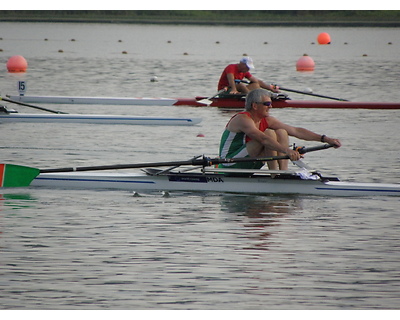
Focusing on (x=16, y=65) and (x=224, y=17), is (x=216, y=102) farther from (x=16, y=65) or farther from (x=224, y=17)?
(x=224, y=17)

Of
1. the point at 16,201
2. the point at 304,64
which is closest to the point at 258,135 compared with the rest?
the point at 16,201

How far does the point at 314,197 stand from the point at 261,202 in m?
0.58

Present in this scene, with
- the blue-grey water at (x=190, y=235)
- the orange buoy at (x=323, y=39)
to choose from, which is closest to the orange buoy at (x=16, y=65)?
the blue-grey water at (x=190, y=235)

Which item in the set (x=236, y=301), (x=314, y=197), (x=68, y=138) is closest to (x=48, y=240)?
(x=236, y=301)

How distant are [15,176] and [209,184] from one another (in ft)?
6.08

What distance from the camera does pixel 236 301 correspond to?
17.6 ft

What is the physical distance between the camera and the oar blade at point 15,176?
27.8 feet

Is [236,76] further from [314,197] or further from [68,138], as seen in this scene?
[314,197]

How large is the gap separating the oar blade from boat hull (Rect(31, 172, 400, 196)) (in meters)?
0.17

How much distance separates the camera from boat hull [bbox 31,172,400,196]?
845cm

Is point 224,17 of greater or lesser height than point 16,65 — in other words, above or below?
below

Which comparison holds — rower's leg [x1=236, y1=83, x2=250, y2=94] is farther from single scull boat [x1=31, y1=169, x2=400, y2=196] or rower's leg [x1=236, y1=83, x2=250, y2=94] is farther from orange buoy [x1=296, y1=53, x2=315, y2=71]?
orange buoy [x1=296, y1=53, x2=315, y2=71]

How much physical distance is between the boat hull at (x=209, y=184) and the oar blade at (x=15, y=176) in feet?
0.56

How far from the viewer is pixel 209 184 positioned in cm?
857
